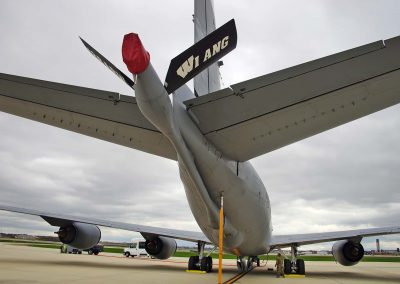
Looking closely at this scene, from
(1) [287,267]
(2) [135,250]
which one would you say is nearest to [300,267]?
(1) [287,267]

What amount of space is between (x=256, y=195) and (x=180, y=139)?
4628 millimetres

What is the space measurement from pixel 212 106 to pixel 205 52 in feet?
5.91

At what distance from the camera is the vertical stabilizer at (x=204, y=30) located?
8727mm

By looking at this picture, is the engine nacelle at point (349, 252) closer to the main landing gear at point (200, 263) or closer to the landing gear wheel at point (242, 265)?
the landing gear wheel at point (242, 265)

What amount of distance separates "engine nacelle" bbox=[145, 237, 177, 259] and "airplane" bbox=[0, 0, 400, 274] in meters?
7.82

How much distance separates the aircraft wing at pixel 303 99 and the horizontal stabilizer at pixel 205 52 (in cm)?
109

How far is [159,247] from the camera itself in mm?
16250

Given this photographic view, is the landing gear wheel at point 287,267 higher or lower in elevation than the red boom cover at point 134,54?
lower

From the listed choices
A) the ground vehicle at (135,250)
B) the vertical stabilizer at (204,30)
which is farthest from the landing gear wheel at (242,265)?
the ground vehicle at (135,250)

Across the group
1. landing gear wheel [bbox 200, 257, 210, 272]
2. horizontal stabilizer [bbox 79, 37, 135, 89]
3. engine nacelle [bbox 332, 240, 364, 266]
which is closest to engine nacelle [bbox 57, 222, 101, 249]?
landing gear wheel [bbox 200, 257, 210, 272]

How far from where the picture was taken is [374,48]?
4.66 m

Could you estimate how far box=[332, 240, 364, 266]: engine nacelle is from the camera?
1516 cm

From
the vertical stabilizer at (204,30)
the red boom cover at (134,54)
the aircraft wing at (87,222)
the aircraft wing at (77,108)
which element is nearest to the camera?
the red boom cover at (134,54)

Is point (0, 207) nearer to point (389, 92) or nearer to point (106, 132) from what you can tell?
point (106, 132)
